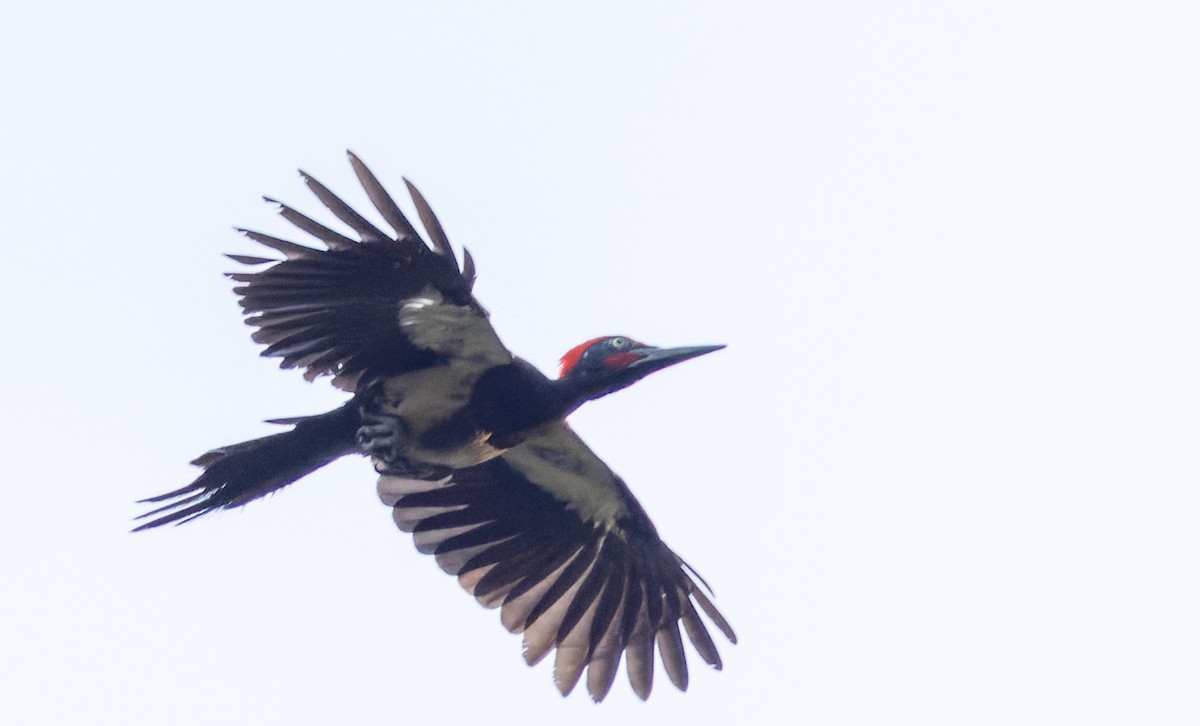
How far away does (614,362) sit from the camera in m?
8.66

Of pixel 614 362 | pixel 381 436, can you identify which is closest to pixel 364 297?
pixel 381 436

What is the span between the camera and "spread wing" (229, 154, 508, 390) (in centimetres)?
782

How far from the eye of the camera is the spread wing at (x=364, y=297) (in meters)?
7.82

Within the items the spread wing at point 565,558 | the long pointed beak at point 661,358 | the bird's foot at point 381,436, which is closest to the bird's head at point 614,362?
the long pointed beak at point 661,358

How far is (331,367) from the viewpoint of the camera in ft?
27.3

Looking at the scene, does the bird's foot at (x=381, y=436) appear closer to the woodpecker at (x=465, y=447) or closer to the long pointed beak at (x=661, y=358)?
the woodpecker at (x=465, y=447)

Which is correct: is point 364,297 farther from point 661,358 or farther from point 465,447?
point 661,358

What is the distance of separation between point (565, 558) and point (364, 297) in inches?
83.7

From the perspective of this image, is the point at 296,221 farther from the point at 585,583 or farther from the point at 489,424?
the point at 585,583

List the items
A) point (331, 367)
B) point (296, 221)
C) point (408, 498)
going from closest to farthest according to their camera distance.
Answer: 1. point (296, 221)
2. point (331, 367)
3. point (408, 498)

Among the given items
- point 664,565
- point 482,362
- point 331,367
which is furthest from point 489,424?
point 664,565

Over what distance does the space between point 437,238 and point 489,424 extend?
1165mm

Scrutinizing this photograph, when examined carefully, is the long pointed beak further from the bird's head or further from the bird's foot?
the bird's foot

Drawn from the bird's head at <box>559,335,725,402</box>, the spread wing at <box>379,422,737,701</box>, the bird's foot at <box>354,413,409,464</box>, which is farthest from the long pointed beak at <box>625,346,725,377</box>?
the bird's foot at <box>354,413,409,464</box>
